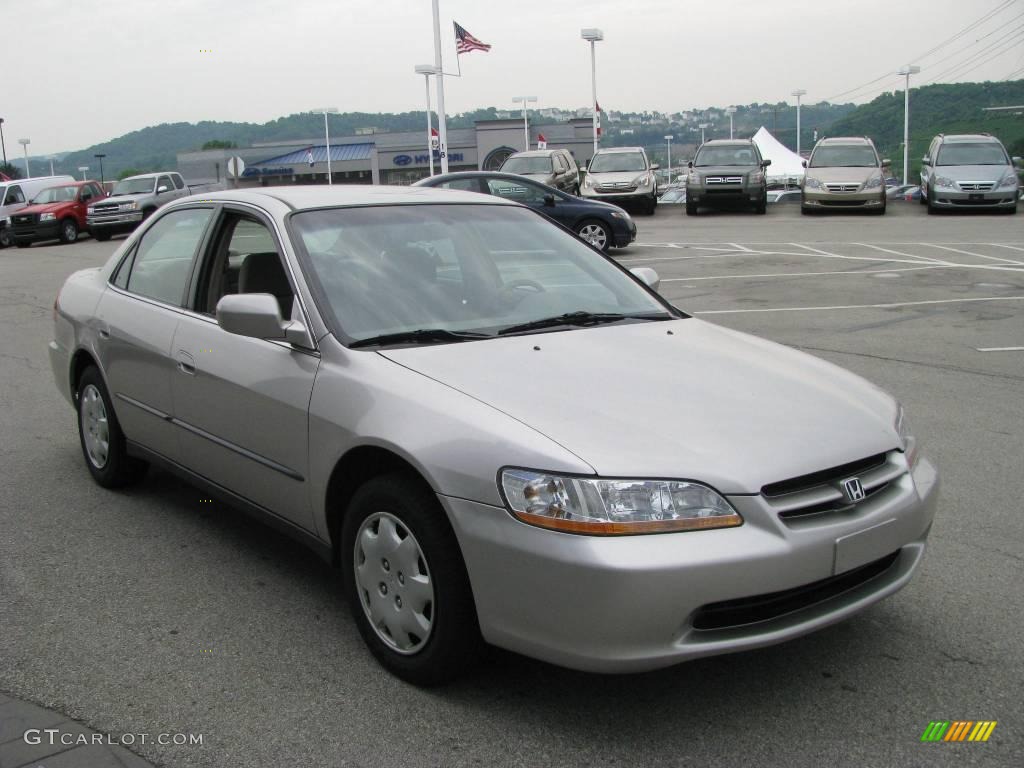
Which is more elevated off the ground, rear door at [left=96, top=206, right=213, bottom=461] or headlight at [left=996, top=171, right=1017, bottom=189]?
headlight at [left=996, top=171, right=1017, bottom=189]

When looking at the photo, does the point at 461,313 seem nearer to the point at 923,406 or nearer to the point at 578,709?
the point at 578,709

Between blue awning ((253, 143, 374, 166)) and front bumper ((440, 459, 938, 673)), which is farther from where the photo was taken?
blue awning ((253, 143, 374, 166))

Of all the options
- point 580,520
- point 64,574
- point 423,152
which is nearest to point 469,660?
point 580,520

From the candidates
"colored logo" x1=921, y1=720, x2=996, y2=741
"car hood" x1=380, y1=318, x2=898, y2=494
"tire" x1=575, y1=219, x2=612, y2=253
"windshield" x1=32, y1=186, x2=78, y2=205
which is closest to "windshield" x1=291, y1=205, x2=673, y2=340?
"car hood" x1=380, y1=318, x2=898, y2=494

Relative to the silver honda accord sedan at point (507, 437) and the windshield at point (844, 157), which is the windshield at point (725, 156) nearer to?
the windshield at point (844, 157)

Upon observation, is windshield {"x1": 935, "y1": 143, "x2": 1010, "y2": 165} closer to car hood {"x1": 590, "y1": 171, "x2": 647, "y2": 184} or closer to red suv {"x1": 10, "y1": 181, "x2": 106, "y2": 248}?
car hood {"x1": 590, "y1": 171, "x2": 647, "y2": 184}

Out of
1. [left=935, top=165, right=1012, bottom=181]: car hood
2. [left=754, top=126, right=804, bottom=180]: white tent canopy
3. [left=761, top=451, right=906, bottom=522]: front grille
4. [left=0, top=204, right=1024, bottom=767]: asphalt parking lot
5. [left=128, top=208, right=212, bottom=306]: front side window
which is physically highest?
[left=754, top=126, right=804, bottom=180]: white tent canopy

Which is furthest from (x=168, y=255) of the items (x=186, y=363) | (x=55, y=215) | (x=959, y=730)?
(x=55, y=215)

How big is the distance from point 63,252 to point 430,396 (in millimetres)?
25262

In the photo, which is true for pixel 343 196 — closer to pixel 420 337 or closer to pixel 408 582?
pixel 420 337

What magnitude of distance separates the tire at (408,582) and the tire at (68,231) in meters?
29.0

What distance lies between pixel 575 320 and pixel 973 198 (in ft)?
73.0

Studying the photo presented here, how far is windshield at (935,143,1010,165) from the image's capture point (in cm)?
2380

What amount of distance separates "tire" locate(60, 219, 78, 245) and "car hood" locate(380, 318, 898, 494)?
28.9 m
